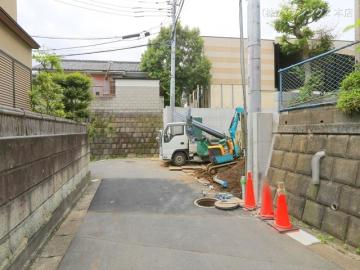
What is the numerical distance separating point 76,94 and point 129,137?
7.20 m

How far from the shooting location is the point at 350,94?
461cm

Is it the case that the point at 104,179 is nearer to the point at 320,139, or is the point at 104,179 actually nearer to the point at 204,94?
the point at 320,139

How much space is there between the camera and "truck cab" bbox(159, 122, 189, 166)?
49.3 ft

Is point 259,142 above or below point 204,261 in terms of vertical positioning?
above

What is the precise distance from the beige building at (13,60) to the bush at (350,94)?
603 cm

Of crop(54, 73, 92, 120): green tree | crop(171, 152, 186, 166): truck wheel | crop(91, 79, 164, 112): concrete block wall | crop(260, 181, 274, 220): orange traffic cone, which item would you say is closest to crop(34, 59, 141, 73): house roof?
crop(91, 79, 164, 112): concrete block wall

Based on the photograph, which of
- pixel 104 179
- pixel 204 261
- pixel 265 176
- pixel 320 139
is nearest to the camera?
pixel 204 261

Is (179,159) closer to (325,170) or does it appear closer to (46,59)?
(46,59)

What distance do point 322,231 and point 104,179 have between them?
7764 millimetres

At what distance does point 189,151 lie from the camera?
15039 millimetres

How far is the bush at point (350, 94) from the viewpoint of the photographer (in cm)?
446

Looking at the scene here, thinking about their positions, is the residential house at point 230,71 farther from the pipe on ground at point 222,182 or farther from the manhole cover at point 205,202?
the manhole cover at point 205,202

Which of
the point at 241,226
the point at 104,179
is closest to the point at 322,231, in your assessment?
the point at 241,226

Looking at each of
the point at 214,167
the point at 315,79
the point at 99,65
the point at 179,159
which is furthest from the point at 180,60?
the point at 315,79
